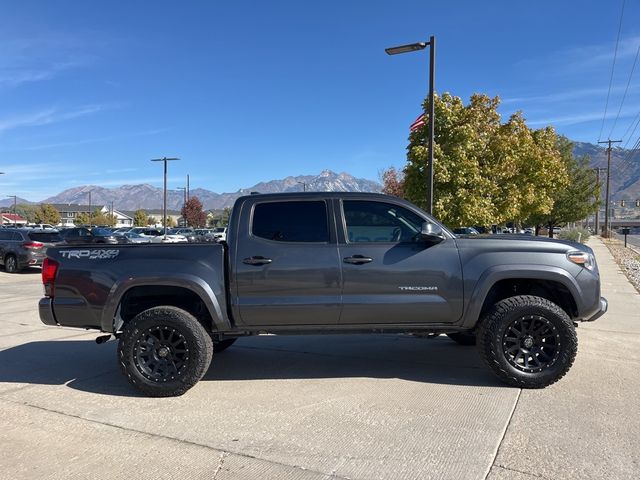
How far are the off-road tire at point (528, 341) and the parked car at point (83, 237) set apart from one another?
386 cm

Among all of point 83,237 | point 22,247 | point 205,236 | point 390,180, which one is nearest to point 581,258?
point 83,237

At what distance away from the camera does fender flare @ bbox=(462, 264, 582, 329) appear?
4871mm

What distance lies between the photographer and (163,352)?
496 cm

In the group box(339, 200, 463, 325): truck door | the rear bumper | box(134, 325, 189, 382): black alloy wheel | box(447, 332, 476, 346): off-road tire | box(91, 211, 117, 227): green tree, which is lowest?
A: box(447, 332, 476, 346): off-road tire

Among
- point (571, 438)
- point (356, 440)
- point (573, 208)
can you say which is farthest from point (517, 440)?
point (573, 208)

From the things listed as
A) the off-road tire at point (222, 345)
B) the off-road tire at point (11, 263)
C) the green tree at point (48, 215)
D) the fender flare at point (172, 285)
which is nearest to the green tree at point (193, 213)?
the green tree at point (48, 215)

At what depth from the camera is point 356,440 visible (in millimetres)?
3857

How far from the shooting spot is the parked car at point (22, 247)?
18.2 m

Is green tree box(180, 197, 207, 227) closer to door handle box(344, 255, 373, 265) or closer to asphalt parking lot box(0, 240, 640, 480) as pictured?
asphalt parking lot box(0, 240, 640, 480)

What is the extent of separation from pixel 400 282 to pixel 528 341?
53.2 inches

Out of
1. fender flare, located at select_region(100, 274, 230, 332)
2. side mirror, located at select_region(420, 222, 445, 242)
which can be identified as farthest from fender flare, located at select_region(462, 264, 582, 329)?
fender flare, located at select_region(100, 274, 230, 332)

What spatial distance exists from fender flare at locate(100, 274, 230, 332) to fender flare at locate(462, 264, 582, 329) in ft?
7.76

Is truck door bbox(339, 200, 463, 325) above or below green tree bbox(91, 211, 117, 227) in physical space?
below

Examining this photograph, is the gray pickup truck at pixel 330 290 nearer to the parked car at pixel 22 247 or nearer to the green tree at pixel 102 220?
the parked car at pixel 22 247
